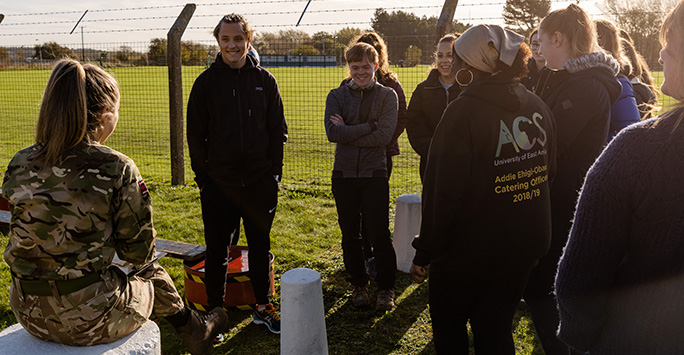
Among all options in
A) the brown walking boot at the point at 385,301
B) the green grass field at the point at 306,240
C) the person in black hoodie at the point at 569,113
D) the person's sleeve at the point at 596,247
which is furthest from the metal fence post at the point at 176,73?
Answer: the person's sleeve at the point at 596,247

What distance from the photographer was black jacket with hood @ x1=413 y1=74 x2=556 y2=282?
2.51 m

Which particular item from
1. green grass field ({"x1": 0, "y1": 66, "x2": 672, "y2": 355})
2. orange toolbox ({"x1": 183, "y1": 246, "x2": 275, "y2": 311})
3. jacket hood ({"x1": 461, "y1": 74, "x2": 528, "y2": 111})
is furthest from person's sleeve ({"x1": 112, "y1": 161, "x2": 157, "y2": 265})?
orange toolbox ({"x1": 183, "y1": 246, "x2": 275, "y2": 311})

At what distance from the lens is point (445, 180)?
2.51 metres

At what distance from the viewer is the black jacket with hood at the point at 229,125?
13.2 ft

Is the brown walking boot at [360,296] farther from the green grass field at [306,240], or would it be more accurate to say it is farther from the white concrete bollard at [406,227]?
the white concrete bollard at [406,227]

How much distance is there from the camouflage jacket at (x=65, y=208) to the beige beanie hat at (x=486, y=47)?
5.37ft

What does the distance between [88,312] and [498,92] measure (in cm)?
206

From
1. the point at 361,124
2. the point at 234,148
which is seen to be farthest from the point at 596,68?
the point at 234,148

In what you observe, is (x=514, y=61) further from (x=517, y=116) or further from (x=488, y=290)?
(x=488, y=290)

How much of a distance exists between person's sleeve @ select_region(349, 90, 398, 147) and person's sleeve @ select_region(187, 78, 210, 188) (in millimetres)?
1132

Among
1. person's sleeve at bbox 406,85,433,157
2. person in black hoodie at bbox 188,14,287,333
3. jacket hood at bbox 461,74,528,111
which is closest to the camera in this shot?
jacket hood at bbox 461,74,528,111

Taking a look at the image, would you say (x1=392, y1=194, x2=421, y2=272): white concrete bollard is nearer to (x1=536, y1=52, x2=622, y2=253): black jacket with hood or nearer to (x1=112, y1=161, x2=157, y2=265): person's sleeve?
(x1=536, y1=52, x2=622, y2=253): black jacket with hood

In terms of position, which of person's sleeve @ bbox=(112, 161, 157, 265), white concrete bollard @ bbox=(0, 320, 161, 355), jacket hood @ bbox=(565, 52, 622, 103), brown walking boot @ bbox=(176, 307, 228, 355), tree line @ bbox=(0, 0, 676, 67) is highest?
tree line @ bbox=(0, 0, 676, 67)

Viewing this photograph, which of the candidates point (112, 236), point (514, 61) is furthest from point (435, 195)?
point (112, 236)
